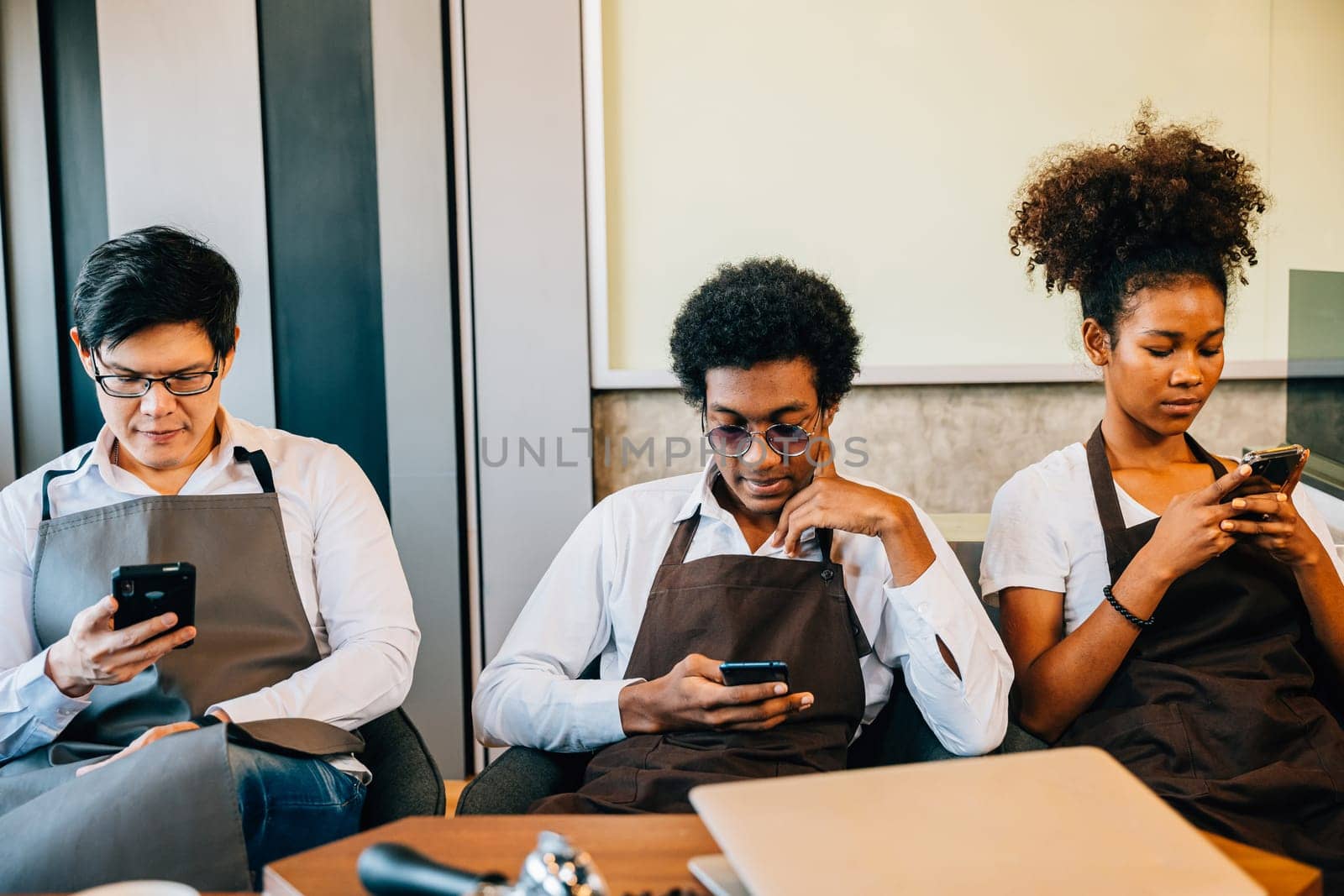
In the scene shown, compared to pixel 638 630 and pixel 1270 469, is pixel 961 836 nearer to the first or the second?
pixel 638 630

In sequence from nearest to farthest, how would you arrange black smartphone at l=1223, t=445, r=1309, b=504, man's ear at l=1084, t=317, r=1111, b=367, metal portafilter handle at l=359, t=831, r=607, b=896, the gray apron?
metal portafilter handle at l=359, t=831, r=607, b=896 → the gray apron → black smartphone at l=1223, t=445, r=1309, b=504 → man's ear at l=1084, t=317, r=1111, b=367

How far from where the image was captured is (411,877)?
3.15ft

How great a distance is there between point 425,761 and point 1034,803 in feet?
3.84

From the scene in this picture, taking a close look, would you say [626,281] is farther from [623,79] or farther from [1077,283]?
[1077,283]

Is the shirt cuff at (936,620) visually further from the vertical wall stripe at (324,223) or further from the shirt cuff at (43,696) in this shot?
the vertical wall stripe at (324,223)

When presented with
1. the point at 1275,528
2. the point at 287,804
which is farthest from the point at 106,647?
the point at 1275,528

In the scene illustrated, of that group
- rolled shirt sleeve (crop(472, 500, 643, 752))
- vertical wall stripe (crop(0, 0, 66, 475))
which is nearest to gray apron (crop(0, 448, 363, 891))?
rolled shirt sleeve (crop(472, 500, 643, 752))

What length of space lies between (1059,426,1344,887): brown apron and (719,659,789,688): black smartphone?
25.0 inches

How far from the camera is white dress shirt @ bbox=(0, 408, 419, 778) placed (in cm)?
185

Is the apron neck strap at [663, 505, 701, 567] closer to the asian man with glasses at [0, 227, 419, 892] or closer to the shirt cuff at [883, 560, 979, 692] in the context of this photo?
the shirt cuff at [883, 560, 979, 692]

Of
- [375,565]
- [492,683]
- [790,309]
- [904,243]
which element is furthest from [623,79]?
[492,683]

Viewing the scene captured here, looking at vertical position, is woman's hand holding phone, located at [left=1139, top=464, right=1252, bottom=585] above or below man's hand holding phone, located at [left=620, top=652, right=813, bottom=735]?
above

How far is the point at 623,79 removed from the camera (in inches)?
114

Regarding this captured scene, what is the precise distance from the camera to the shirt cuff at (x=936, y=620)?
1851mm
